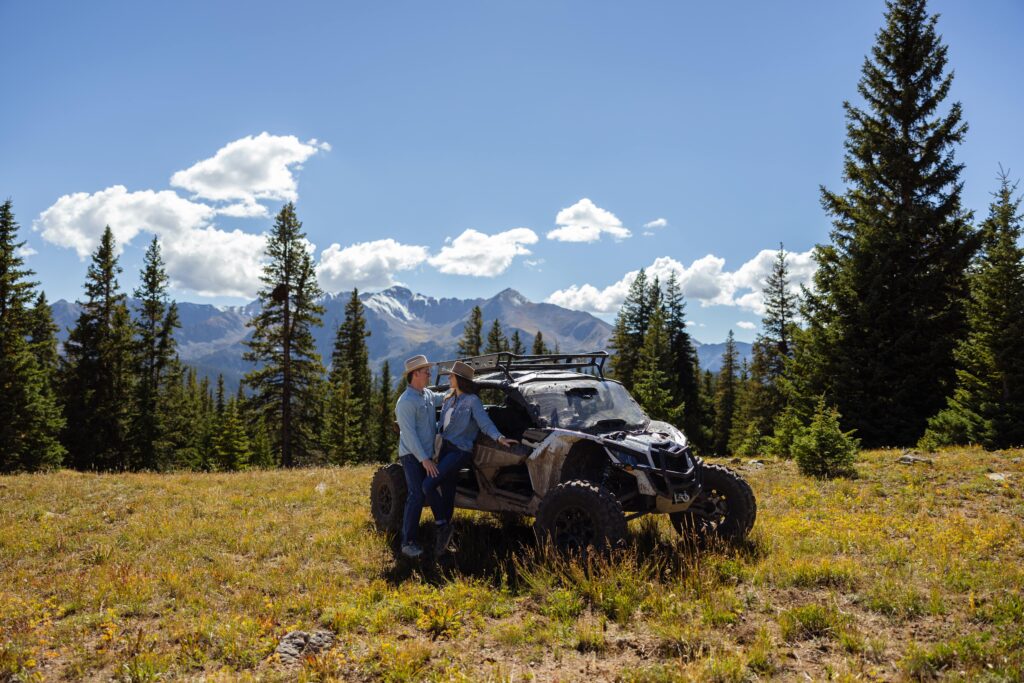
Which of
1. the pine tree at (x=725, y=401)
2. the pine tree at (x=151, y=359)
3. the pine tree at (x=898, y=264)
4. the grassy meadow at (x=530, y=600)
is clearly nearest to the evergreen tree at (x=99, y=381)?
the pine tree at (x=151, y=359)

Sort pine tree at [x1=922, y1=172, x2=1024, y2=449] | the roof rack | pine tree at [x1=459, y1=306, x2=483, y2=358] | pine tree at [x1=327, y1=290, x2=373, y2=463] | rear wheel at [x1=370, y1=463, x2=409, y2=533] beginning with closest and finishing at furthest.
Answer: the roof rack
rear wheel at [x1=370, y1=463, x2=409, y2=533]
pine tree at [x1=922, y1=172, x2=1024, y2=449]
pine tree at [x1=327, y1=290, x2=373, y2=463]
pine tree at [x1=459, y1=306, x2=483, y2=358]

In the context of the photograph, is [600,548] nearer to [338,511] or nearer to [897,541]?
[897,541]

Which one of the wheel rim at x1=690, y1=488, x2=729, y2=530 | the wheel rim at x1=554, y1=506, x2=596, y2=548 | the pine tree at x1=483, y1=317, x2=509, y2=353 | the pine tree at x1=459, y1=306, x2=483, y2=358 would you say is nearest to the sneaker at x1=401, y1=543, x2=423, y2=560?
the wheel rim at x1=554, y1=506, x2=596, y2=548

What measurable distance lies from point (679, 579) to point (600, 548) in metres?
0.85

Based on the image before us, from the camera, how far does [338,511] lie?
10445 millimetres

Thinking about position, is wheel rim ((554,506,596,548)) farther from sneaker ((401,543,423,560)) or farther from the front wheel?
sneaker ((401,543,423,560))

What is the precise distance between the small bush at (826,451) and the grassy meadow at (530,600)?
2.46m

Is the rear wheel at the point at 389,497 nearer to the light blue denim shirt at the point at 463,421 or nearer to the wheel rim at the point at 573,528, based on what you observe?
the light blue denim shirt at the point at 463,421

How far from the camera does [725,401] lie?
6019 cm

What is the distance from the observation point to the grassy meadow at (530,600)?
4.54m

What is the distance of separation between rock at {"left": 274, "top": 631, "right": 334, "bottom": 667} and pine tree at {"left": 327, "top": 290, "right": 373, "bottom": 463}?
38.4 metres

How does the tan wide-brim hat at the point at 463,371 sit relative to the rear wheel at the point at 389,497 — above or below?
above

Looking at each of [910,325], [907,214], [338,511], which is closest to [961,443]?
[910,325]

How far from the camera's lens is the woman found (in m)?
7.39
